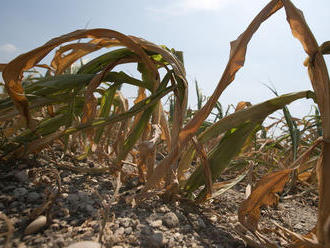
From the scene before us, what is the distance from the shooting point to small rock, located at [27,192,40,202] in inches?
22.5

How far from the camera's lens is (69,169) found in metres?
0.83

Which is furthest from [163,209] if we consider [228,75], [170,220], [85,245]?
[228,75]

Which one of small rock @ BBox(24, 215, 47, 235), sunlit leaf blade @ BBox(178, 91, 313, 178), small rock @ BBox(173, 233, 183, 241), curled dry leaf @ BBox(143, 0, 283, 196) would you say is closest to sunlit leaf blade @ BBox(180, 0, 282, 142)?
curled dry leaf @ BBox(143, 0, 283, 196)

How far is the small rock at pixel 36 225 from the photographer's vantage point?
452 mm

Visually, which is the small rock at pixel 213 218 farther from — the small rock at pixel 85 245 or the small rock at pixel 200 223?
the small rock at pixel 85 245

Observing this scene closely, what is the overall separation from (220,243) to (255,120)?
33cm

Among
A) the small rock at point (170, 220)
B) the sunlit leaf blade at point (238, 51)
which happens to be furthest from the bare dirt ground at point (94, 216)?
the sunlit leaf blade at point (238, 51)

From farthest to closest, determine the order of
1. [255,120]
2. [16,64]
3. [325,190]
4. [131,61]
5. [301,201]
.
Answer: [301,201], [131,61], [255,120], [16,64], [325,190]

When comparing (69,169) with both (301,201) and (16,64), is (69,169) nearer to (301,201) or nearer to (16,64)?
(16,64)

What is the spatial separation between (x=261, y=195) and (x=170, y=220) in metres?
Answer: 0.23

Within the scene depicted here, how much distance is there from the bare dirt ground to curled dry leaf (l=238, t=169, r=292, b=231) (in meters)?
0.05

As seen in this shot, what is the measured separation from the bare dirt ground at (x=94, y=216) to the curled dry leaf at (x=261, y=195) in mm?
46

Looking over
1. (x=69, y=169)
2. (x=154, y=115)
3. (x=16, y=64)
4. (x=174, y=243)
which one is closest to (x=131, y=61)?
(x=154, y=115)

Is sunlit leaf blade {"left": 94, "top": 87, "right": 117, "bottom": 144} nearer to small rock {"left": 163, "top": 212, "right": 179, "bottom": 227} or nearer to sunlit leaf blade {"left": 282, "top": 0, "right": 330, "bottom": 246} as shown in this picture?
small rock {"left": 163, "top": 212, "right": 179, "bottom": 227}
